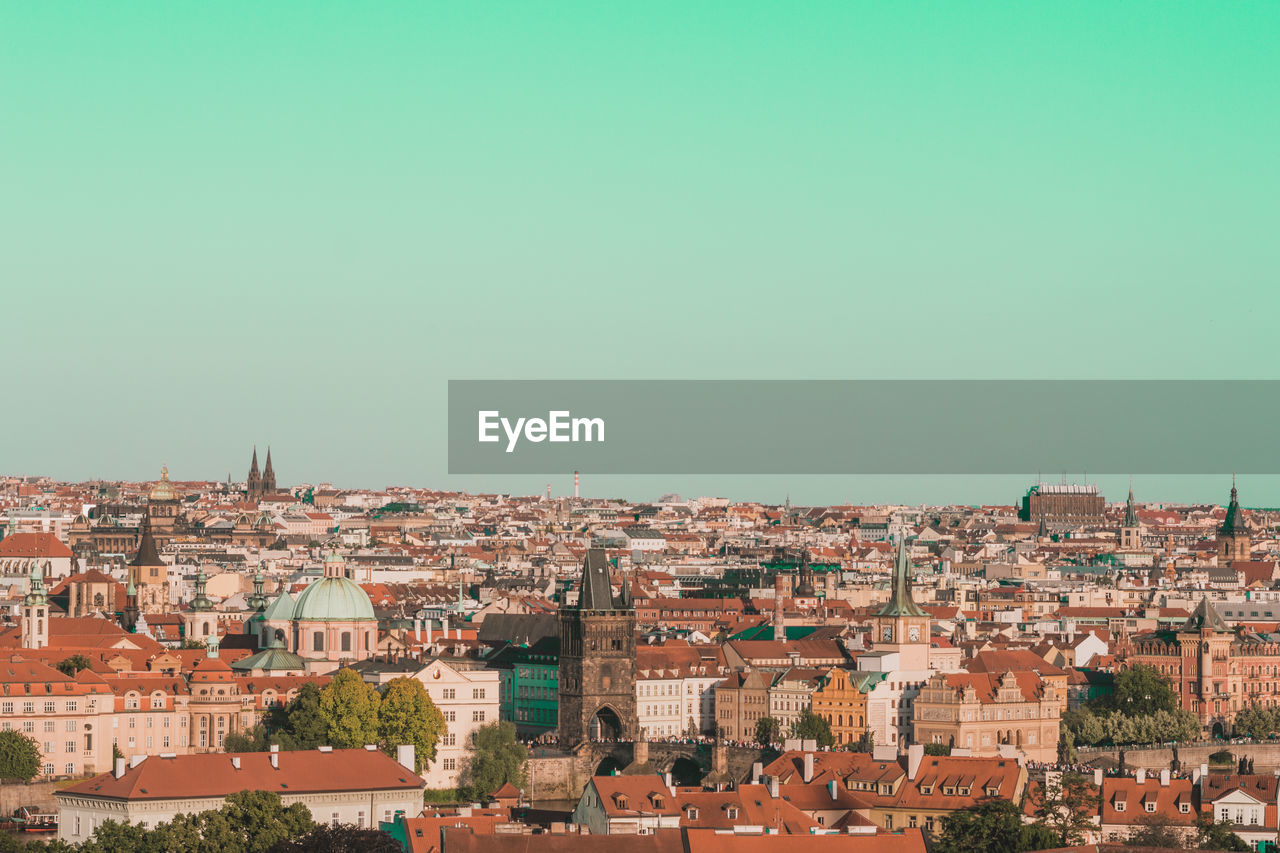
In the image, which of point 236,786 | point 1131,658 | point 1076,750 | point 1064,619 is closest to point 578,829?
point 236,786

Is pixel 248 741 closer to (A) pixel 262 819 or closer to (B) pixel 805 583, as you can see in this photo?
(A) pixel 262 819

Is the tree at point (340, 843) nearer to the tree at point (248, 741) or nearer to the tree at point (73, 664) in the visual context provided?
the tree at point (248, 741)

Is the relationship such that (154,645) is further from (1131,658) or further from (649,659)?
(1131,658)

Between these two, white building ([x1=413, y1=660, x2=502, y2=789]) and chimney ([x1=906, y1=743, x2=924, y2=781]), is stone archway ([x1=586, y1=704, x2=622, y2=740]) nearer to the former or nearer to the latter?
white building ([x1=413, y1=660, x2=502, y2=789])

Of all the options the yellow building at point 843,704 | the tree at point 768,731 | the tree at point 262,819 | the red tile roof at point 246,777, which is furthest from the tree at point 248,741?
the tree at point 262,819

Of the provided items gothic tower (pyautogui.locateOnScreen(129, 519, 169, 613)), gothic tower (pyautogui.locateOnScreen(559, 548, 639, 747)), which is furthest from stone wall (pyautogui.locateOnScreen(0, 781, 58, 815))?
gothic tower (pyautogui.locateOnScreen(129, 519, 169, 613))

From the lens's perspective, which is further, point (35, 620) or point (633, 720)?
point (35, 620)

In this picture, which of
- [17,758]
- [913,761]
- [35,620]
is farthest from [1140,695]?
[17,758]
